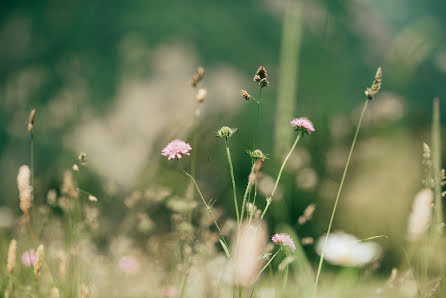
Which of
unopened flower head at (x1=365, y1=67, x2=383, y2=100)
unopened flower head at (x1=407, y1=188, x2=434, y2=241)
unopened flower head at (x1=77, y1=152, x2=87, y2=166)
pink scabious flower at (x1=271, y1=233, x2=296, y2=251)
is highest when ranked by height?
unopened flower head at (x1=365, y1=67, x2=383, y2=100)

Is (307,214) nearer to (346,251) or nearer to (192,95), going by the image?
(346,251)

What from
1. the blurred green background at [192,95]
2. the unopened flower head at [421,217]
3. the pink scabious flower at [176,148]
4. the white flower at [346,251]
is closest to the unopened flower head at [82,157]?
the pink scabious flower at [176,148]

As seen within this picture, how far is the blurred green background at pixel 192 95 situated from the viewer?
3.07 m

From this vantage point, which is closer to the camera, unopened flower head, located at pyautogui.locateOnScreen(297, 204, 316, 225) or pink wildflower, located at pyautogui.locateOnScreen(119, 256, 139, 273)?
unopened flower head, located at pyautogui.locateOnScreen(297, 204, 316, 225)

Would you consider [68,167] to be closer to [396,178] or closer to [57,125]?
[57,125]

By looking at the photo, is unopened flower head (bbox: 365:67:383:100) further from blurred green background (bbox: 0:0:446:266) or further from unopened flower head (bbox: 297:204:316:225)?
blurred green background (bbox: 0:0:446:266)

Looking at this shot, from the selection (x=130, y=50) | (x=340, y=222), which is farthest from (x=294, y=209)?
(x=130, y=50)

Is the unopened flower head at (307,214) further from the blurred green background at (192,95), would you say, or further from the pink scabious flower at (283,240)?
the blurred green background at (192,95)

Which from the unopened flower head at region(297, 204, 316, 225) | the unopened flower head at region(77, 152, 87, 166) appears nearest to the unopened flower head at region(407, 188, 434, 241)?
the unopened flower head at region(297, 204, 316, 225)

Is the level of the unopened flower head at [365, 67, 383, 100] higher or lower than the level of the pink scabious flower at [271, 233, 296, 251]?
higher

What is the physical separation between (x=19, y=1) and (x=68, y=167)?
87.7 inches

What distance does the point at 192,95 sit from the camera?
351cm

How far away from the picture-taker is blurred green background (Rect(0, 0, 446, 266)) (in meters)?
3.07

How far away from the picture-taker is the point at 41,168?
11.0 ft
